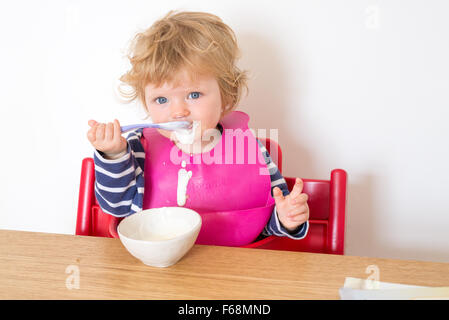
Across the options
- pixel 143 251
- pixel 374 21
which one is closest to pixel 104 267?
pixel 143 251

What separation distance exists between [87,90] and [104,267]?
2.63ft

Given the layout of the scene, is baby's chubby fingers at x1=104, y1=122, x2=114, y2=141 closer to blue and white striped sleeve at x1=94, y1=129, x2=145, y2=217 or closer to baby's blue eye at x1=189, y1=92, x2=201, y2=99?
blue and white striped sleeve at x1=94, y1=129, x2=145, y2=217

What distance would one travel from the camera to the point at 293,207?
788 millimetres

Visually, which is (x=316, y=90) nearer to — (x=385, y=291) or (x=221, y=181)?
(x=221, y=181)

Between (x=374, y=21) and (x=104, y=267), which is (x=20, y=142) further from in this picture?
(x=374, y=21)

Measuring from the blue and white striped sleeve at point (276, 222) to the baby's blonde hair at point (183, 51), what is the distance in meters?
0.23

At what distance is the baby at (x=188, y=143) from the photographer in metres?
0.85

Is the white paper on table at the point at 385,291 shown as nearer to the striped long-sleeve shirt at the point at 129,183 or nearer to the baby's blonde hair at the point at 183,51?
the striped long-sleeve shirt at the point at 129,183

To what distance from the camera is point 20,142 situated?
1.38 metres

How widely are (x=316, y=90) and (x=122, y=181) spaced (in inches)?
26.1

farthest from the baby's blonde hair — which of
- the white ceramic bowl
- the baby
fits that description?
the white ceramic bowl

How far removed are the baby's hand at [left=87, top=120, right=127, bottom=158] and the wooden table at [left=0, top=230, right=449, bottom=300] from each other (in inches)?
7.8

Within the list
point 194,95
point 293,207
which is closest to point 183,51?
point 194,95

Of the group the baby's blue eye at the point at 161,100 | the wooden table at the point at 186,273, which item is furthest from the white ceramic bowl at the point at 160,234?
the baby's blue eye at the point at 161,100
